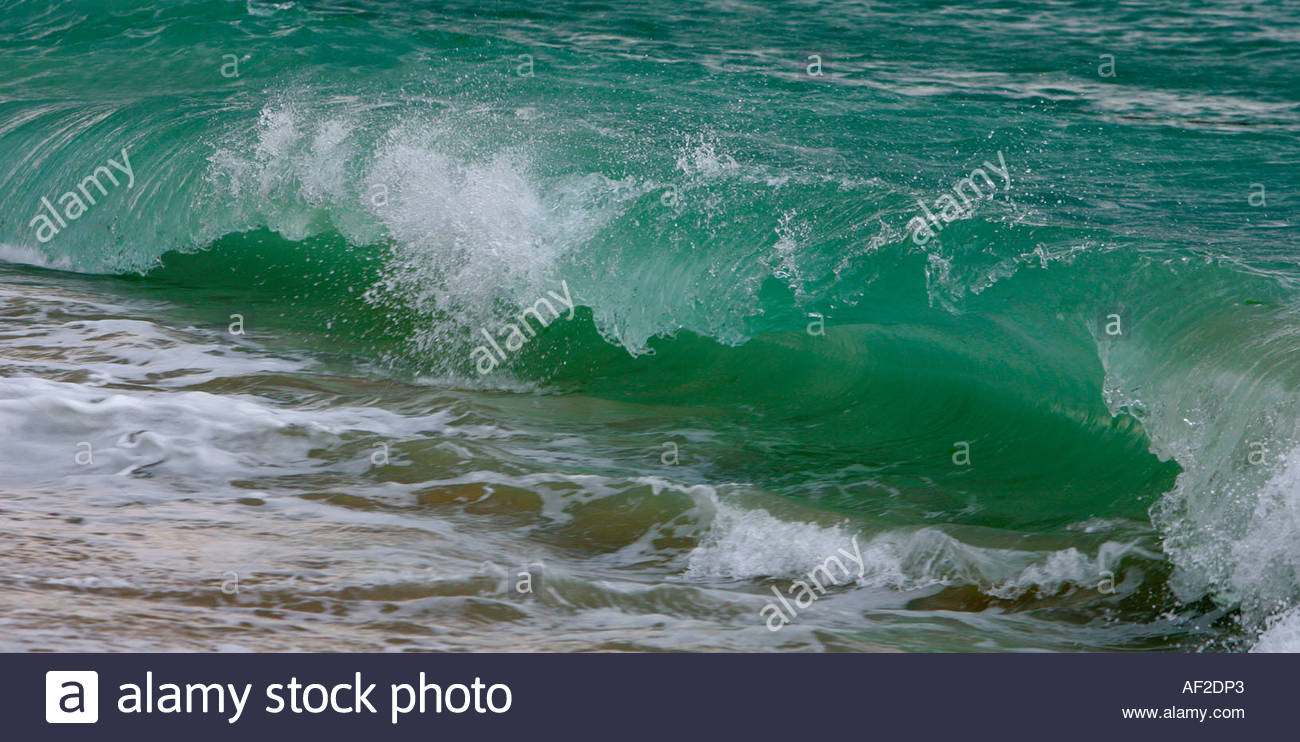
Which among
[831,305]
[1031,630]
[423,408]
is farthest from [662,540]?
[831,305]

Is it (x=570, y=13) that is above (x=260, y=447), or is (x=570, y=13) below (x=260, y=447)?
above

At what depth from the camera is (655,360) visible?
755 cm

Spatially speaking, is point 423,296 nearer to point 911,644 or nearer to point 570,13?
point 911,644

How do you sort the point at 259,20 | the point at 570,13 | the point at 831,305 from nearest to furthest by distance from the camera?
1. the point at 831,305
2. the point at 259,20
3. the point at 570,13

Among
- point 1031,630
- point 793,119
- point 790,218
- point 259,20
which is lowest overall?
point 1031,630

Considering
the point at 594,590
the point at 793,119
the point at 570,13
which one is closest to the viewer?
the point at 594,590

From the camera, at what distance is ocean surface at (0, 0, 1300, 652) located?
4352 millimetres

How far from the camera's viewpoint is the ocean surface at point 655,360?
4.35 meters

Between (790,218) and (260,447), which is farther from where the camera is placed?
(790,218)

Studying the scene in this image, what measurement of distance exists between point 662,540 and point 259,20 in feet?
44.0
